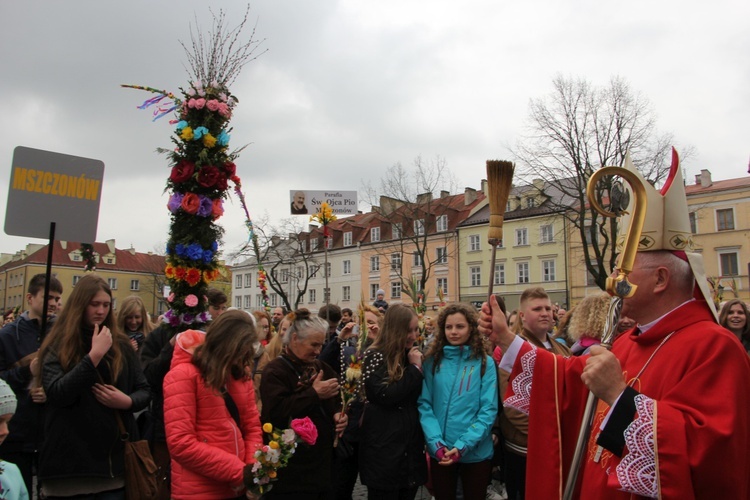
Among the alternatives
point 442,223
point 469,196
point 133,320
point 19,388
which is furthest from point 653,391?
point 469,196

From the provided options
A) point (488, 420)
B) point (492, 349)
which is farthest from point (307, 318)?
point (492, 349)

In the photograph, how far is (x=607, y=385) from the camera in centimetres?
243

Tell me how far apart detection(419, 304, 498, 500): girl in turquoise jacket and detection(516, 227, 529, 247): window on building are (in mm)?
43325

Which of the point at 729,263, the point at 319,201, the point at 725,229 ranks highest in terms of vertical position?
the point at 725,229

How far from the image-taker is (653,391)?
2.53 meters

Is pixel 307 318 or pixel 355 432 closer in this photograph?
pixel 307 318

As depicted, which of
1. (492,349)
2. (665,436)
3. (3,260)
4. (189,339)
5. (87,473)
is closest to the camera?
(665,436)

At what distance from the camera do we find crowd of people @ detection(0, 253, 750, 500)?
2.45 m

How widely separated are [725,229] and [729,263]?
234cm

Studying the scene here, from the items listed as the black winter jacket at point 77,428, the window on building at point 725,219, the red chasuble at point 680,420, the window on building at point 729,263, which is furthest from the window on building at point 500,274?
the red chasuble at point 680,420

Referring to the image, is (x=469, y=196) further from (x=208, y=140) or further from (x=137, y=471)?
(x=137, y=471)

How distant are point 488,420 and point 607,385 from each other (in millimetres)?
2566

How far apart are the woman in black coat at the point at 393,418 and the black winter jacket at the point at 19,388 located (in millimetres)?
2393

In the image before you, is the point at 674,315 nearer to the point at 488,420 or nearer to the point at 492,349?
the point at 488,420
